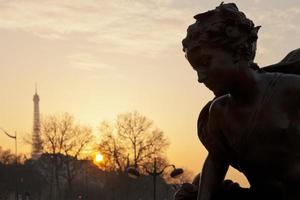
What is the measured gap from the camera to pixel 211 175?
3.06 metres

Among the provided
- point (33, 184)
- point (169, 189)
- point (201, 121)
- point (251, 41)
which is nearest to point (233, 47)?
point (251, 41)

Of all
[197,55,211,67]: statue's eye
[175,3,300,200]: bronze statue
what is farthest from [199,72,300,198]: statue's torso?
[197,55,211,67]: statue's eye

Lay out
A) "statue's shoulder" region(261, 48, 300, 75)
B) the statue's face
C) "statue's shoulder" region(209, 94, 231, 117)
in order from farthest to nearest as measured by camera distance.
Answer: "statue's shoulder" region(261, 48, 300, 75), "statue's shoulder" region(209, 94, 231, 117), the statue's face

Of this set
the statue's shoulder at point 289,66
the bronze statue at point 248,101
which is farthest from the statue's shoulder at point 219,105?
the statue's shoulder at point 289,66

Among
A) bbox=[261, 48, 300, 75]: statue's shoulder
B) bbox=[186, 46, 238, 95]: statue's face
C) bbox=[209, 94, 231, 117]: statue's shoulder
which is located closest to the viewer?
bbox=[186, 46, 238, 95]: statue's face

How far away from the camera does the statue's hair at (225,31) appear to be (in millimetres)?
2793

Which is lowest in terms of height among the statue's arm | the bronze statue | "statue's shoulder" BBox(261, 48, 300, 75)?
the statue's arm

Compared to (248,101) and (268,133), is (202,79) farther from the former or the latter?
(268,133)

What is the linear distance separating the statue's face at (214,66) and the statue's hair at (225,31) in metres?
0.03

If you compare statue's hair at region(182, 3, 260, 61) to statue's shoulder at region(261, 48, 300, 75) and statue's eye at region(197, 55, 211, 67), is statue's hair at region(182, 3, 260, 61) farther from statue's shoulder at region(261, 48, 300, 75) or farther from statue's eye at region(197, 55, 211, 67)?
statue's shoulder at region(261, 48, 300, 75)

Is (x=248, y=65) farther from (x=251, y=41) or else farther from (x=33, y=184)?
(x=33, y=184)

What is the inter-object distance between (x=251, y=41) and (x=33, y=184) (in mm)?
81288

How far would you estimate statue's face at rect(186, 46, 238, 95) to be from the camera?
2.79m

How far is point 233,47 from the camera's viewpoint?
9.16 feet
